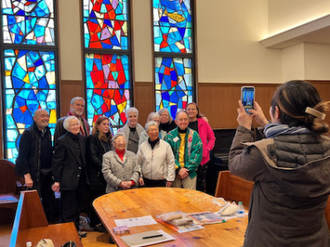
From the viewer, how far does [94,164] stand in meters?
3.98

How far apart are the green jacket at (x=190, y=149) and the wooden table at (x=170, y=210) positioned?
98cm

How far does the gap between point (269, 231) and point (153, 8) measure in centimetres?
572

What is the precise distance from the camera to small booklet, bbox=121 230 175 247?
1.75m

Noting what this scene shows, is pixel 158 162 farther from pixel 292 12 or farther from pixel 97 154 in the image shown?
pixel 292 12

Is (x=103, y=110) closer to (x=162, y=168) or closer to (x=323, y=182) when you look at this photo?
(x=162, y=168)

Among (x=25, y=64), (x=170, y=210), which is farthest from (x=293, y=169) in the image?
(x=25, y=64)

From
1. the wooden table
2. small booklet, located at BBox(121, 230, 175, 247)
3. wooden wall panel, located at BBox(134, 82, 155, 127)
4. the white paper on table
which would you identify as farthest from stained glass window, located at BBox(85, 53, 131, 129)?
small booklet, located at BBox(121, 230, 175, 247)

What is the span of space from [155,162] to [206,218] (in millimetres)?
1762

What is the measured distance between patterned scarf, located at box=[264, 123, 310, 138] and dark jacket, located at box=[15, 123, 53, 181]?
3.37 m

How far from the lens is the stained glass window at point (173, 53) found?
638 centimetres

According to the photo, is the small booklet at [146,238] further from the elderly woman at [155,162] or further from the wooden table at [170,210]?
the elderly woman at [155,162]

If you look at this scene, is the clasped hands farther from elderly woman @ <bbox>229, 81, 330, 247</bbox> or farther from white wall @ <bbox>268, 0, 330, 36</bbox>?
white wall @ <bbox>268, 0, 330, 36</bbox>

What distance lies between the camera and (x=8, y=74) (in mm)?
5449

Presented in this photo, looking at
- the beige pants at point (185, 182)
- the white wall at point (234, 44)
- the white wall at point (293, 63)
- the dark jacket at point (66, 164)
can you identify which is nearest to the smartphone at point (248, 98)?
the beige pants at point (185, 182)
